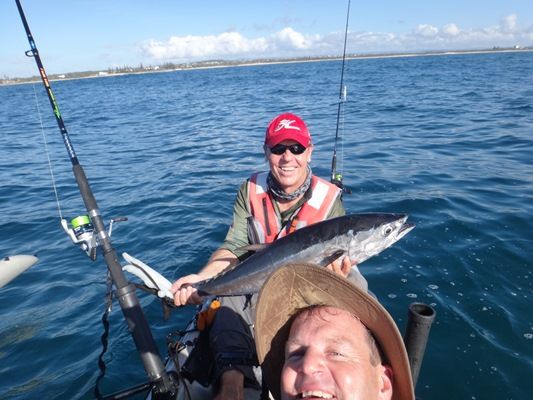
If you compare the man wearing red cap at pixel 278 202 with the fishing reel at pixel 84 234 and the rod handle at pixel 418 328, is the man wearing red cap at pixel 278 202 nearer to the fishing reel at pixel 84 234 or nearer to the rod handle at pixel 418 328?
the fishing reel at pixel 84 234

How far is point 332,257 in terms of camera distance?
4.12 metres

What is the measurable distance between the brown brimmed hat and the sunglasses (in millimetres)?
2317

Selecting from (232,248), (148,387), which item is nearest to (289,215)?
(232,248)

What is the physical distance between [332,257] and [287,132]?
154 cm

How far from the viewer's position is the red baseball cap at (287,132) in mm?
4520

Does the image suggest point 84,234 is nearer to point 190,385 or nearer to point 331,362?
point 190,385

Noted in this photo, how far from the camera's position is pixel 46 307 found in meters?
6.96

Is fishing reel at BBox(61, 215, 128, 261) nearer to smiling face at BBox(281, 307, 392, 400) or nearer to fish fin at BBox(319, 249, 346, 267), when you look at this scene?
fish fin at BBox(319, 249, 346, 267)

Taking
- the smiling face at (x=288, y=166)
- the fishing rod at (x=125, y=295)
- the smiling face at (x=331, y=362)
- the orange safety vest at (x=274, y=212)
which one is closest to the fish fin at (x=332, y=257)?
the orange safety vest at (x=274, y=212)

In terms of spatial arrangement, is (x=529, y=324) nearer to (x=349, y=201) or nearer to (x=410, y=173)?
(x=349, y=201)

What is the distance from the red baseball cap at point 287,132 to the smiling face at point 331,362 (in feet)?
7.96

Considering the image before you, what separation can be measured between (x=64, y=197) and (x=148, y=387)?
1034cm

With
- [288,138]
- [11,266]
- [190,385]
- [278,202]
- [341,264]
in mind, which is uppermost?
[288,138]

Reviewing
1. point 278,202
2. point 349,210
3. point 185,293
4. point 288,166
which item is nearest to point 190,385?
point 185,293
